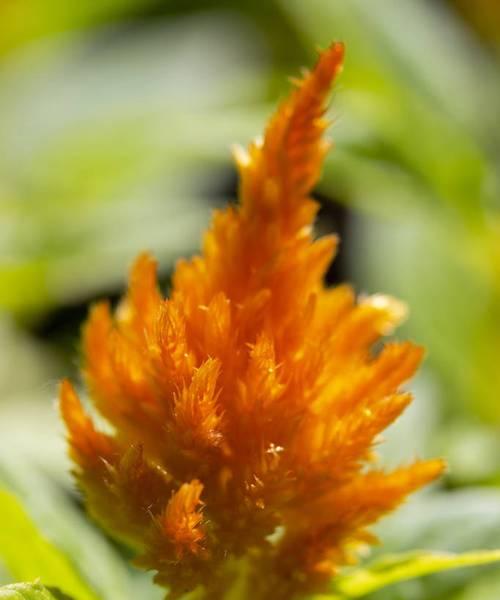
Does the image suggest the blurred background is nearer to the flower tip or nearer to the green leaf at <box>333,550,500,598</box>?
the green leaf at <box>333,550,500,598</box>

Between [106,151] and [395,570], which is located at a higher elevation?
[106,151]

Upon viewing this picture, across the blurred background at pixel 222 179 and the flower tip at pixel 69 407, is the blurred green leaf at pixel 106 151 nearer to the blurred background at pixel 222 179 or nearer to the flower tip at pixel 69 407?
the blurred background at pixel 222 179

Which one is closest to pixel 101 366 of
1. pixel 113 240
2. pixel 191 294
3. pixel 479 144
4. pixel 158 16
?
pixel 191 294

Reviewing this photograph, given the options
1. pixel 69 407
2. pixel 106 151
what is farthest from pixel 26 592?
pixel 106 151

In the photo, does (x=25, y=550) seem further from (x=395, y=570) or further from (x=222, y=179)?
(x=222, y=179)

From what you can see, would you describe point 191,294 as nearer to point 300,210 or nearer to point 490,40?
point 300,210
